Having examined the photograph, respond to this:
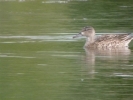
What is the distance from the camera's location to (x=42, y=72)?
54.0 feet

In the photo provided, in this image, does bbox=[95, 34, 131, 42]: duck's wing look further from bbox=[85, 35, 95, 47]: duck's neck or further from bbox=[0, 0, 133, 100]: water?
bbox=[0, 0, 133, 100]: water

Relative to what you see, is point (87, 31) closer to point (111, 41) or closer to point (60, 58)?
point (111, 41)

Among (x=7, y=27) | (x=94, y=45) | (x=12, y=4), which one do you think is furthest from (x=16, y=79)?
(x=12, y=4)

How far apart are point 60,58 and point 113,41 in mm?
3401

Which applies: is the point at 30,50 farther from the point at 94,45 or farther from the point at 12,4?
the point at 12,4

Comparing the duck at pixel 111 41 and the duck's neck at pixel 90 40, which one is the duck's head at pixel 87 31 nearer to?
the duck's neck at pixel 90 40

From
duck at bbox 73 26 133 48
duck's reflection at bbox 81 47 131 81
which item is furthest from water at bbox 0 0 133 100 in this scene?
duck at bbox 73 26 133 48

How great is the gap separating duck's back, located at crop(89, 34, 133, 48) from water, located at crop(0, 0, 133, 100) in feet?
0.85

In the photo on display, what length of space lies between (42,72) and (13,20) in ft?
38.4

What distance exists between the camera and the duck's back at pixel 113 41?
2150cm

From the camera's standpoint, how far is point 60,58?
60.6 feet

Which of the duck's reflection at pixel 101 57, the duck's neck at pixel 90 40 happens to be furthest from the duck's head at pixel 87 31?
the duck's reflection at pixel 101 57

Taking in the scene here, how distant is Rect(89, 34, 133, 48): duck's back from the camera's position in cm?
2150

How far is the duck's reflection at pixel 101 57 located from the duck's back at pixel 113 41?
14.3 inches
